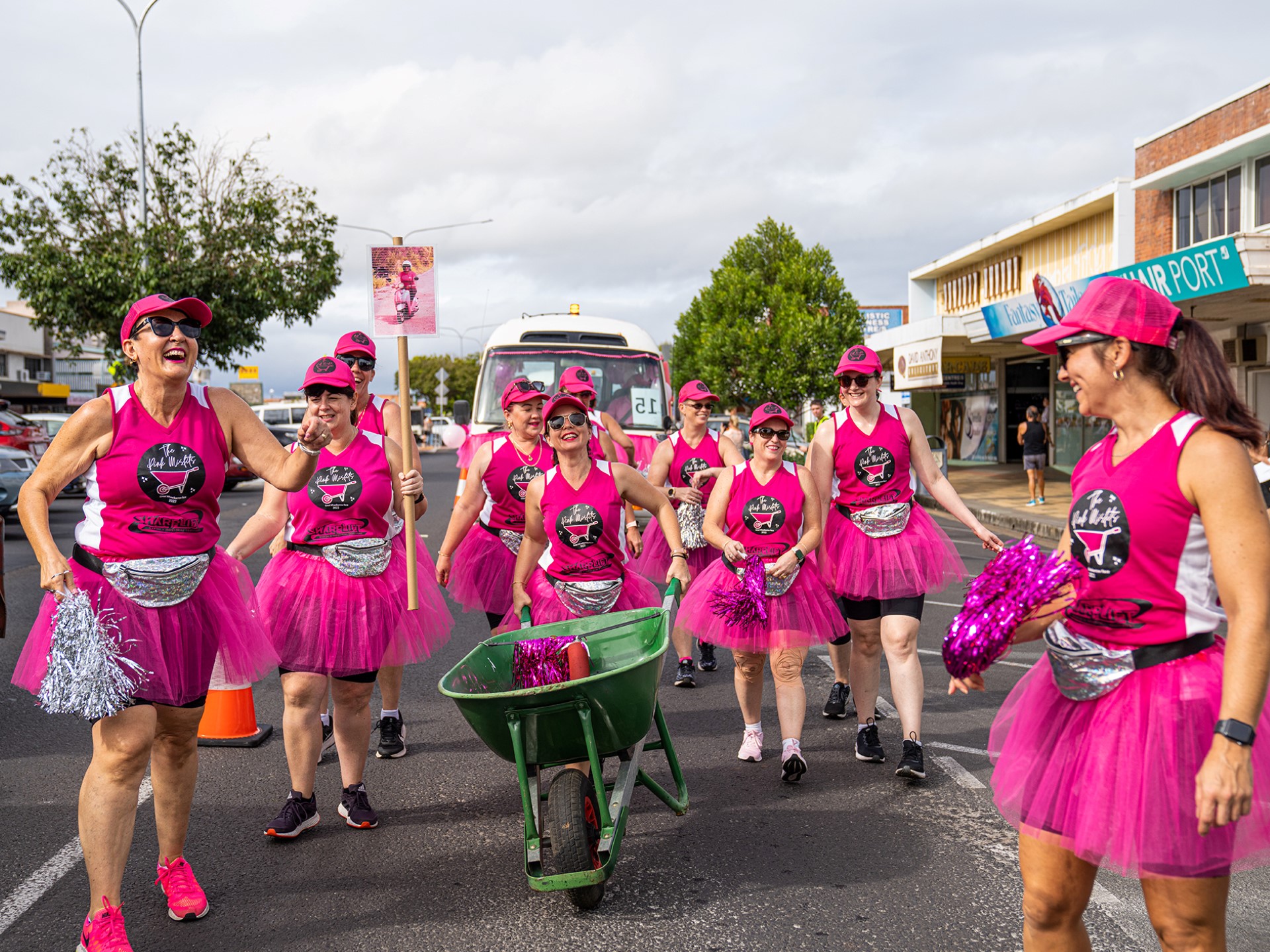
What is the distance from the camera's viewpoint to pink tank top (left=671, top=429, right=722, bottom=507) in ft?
26.2

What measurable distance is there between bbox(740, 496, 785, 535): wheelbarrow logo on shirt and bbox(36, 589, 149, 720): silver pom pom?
319 centimetres

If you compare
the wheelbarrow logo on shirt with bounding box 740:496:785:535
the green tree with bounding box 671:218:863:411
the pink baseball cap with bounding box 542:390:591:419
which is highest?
the green tree with bounding box 671:218:863:411

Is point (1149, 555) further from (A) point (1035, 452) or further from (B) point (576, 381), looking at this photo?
(A) point (1035, 452)

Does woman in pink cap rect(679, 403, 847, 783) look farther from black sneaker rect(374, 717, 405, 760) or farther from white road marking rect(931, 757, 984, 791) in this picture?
black sneaker rect(374, 717, 405, 760)

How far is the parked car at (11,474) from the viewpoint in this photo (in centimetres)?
1638

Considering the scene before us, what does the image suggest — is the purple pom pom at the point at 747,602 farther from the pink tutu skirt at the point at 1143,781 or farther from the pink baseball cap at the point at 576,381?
the pink tutu skirt at the point at 1143,781

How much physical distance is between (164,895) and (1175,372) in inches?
150

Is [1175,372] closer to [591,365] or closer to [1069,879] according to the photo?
[1069,879]

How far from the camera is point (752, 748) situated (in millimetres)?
5734

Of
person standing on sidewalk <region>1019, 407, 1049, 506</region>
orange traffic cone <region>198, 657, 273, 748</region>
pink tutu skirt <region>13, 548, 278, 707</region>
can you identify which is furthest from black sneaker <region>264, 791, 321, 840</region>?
person standing on sidewalk <region>1019, 407, 1049, 506</region>

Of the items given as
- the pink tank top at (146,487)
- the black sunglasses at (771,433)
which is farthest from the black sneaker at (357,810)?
the black sunglasses at (771,433)

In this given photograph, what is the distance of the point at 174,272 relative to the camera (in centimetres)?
2378

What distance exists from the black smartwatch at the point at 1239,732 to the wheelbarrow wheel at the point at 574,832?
215 centimetres

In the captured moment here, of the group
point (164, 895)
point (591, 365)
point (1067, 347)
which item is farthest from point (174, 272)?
point (1067, 347)
